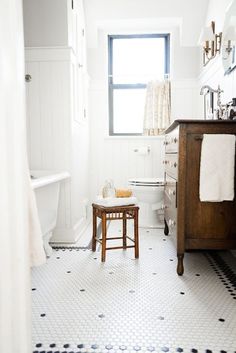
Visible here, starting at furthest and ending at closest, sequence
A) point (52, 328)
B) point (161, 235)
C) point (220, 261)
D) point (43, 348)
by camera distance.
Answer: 1. point (161, 235)
2. point (220, 261)
3. point (52, 328)
4. point (43, 348)

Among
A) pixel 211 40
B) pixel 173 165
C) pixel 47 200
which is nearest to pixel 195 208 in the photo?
pixel 173 165

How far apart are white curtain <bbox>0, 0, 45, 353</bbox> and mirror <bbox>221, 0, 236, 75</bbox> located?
2163 mm

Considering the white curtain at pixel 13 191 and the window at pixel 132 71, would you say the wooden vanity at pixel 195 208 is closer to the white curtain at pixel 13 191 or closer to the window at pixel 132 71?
the white curtain at pixel 13 191

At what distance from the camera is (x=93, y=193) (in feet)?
13.6

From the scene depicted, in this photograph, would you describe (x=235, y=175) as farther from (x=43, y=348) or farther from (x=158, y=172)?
(x=158, y=172)

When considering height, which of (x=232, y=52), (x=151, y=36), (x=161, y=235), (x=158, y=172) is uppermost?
(x=151, y=36)

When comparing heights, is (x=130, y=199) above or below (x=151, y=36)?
below

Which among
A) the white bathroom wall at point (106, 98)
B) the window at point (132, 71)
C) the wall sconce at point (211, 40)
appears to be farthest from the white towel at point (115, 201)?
the window at point (132, 71)

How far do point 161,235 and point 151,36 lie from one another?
8.61 ft

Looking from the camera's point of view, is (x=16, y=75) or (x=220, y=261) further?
(x=220, y=261)

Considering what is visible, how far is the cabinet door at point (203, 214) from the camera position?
2.00 metres

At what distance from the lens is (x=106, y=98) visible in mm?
4117

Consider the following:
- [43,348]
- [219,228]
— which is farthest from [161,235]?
[43,348]

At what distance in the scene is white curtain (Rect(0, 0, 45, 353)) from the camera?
2.51ft
